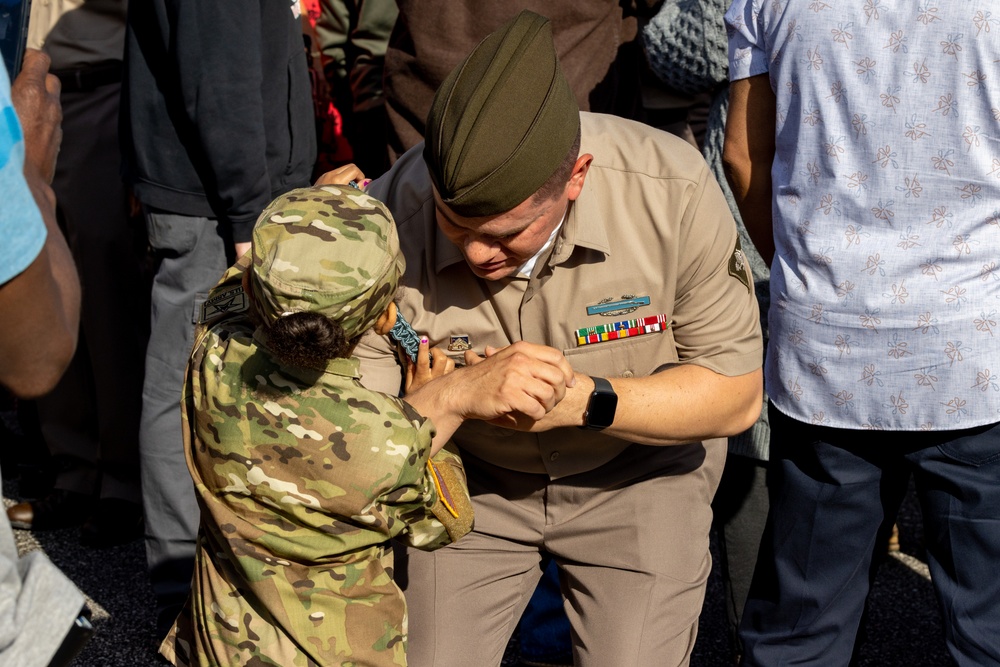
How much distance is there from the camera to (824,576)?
2.57 m

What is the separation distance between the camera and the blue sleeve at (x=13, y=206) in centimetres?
156

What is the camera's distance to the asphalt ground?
3.34 meters

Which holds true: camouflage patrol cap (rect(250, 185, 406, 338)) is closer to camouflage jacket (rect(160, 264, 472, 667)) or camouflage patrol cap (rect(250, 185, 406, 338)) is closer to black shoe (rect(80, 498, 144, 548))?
camouflage jacket (rect(160, 264, 472, 667))

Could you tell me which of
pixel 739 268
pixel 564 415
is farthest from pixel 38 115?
pixel 739 268

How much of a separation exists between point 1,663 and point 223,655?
68 centimetres

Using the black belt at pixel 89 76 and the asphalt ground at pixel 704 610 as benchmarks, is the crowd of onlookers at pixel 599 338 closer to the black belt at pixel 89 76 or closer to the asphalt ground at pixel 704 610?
the asphalt ground at pixel 704 610

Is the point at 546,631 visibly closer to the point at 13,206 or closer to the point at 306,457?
the point at 306,457

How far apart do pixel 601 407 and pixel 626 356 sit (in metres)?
0.25

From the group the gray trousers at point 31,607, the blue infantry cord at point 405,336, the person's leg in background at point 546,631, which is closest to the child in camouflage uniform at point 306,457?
the blue infantry cord at point 405,336

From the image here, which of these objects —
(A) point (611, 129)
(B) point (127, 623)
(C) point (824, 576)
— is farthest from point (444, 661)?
(B) point (127, 623)

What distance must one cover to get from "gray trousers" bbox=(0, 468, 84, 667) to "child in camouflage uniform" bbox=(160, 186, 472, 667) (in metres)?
0.46

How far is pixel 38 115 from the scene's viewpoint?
197cm

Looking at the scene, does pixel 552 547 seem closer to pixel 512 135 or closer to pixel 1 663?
pixel 512 135

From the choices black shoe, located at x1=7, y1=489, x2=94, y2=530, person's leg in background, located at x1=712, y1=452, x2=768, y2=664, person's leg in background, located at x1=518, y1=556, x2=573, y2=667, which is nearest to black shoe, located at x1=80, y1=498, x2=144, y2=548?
black shoe, located at x1=7, y1=489, x2=94, y2=530
